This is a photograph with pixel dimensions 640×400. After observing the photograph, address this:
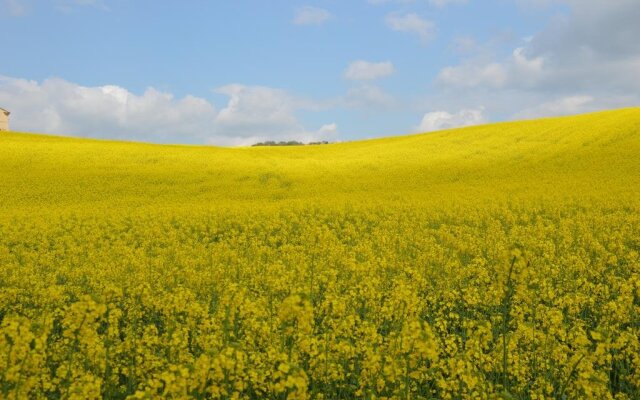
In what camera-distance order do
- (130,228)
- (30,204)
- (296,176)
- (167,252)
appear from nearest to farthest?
(167,252), (130,228), (30,204), (296,176)

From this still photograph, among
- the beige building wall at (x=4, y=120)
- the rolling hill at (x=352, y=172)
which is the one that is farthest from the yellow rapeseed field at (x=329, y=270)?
the beige building wall at (x=4, y=120)

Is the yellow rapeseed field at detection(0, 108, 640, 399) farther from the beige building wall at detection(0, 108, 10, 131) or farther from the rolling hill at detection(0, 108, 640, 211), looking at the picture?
the beige building wall at detection(0, 108, 10, 131)

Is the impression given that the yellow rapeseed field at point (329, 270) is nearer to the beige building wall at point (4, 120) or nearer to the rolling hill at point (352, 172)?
the rolling hill at point (352, 172)

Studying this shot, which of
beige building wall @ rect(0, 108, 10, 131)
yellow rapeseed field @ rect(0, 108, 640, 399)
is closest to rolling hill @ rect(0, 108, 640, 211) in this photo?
yellow rapeseed field @ rect(0, 108, 640, 399)

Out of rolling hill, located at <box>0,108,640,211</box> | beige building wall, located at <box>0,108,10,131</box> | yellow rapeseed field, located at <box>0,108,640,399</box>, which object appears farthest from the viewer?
beige building wall, located at <box>0,108,10,131</box>

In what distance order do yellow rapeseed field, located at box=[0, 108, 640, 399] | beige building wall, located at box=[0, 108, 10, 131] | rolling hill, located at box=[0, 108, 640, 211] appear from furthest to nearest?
beige building wall, located at box=[0, 108, 10, 131] → rolling hill, located at box=[0, 108, 640, 211] → yellow rapeseed field, located at box=[0, 108, 640, 399]

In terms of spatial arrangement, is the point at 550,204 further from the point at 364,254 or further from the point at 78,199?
the point at 78,199

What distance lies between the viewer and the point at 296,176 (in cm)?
3284

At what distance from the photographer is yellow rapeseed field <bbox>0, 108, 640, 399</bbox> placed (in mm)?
5148

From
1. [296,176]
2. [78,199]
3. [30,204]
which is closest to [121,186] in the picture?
[78,199]

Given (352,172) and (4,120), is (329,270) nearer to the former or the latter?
(352,172)

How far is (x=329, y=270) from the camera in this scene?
10.2 metres

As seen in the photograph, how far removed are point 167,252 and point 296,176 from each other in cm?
1905

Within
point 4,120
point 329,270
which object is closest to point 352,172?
point 329,270
